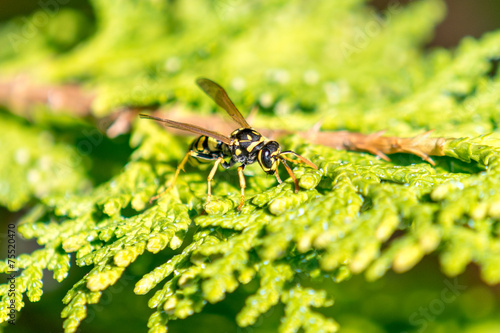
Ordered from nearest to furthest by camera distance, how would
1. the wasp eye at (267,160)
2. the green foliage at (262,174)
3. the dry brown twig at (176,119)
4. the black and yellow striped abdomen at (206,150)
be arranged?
the green foliage at (262,174), the dry brown twig at (176,119), the wasp eye at (267,160), the black and yellow striped abdomen at (206,150)

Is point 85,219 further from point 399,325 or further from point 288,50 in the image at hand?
point 288,50

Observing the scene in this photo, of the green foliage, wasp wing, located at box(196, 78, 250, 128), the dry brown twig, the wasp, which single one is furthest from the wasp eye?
wasp wing, located at box(196, 78, 250, 128)

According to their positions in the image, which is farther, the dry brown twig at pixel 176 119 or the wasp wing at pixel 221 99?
the wasp wing at pixel 221 99

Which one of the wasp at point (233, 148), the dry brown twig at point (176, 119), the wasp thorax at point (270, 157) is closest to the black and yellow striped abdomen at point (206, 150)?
the wasp at point (233, 148)

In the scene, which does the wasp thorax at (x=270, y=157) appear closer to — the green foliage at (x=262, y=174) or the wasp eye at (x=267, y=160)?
the wasp eye at (x=267, y=160)

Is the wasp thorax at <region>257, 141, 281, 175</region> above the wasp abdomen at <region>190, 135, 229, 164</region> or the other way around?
the other way around

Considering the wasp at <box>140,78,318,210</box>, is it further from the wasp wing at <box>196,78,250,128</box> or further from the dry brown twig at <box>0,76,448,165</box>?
the dry brown twig at <box>0,76,448,165</box>
